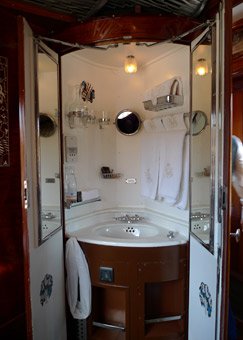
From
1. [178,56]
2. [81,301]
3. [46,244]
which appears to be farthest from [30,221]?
[178,56]

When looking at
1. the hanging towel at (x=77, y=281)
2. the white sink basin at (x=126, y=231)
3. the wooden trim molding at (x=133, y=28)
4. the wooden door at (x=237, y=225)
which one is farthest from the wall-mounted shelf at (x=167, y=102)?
the hanging towel at (x=77, y=281)

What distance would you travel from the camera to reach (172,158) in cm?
199

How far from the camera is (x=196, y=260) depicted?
166 cm

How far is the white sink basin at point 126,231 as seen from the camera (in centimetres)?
217

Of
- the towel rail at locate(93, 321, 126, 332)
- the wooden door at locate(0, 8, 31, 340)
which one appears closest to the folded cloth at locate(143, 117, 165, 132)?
the wooden door at locate(0, 8, 31, 340)

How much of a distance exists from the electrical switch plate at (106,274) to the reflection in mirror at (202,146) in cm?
61

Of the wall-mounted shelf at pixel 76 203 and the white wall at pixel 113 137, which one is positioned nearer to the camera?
the wall-mounted shelf at pixel 76 203

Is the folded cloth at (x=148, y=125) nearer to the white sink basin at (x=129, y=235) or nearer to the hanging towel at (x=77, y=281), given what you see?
the white sink basin at (x=129, y=235)

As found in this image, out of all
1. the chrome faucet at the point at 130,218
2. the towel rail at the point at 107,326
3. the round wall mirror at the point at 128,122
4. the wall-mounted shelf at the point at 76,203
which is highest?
the round wall mirror at the point at 128,122

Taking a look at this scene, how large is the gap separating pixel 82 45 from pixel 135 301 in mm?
1661

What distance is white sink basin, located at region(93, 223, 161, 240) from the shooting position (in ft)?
7.13

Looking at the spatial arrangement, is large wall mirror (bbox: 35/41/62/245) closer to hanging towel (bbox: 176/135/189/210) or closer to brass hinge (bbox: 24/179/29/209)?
brass hinge (bbox: 24/179/29/209)

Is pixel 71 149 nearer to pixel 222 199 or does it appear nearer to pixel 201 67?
pixel 201 67

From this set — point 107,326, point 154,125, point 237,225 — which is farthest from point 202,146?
point 237,225
